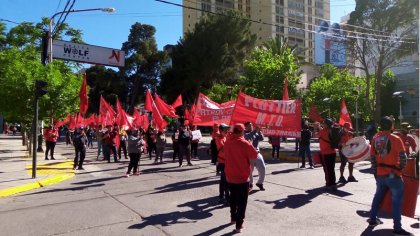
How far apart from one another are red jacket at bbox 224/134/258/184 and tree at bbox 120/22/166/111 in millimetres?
52994

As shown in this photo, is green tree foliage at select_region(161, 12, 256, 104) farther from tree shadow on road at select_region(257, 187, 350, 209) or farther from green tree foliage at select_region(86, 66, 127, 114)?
tree shadow on road at select_region(257, 187, 350, 209)

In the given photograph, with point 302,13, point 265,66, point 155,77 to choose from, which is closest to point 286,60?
point 265,66

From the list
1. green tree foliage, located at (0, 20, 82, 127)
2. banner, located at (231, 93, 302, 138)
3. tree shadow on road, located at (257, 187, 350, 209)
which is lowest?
tree shadow on road, located at (257, 187, 350, 209)

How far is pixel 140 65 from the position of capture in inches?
2333

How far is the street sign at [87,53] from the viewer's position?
2069cm

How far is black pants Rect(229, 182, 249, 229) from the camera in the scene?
6.79 meters

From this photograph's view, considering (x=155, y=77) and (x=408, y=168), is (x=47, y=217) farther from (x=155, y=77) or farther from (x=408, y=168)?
(x=155, y=77)

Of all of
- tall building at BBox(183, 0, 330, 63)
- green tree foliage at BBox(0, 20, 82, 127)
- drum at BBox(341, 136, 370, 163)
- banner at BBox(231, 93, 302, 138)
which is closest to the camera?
drum at BBox(341, 136, 370, 163)

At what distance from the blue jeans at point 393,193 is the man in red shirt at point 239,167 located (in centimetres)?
196

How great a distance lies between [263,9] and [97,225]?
9889 cm

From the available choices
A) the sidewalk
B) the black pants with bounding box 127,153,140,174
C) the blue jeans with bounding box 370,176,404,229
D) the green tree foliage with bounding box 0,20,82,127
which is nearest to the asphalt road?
the blue jeans with bounding box 370,176,404,229

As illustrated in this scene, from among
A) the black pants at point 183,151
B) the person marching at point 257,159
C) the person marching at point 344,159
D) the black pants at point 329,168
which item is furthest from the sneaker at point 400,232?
the black pants at point 183,151

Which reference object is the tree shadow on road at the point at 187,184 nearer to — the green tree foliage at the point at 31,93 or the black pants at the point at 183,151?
the black pants at the point at 183,151

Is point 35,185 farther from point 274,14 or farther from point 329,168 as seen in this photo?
point 274,14
